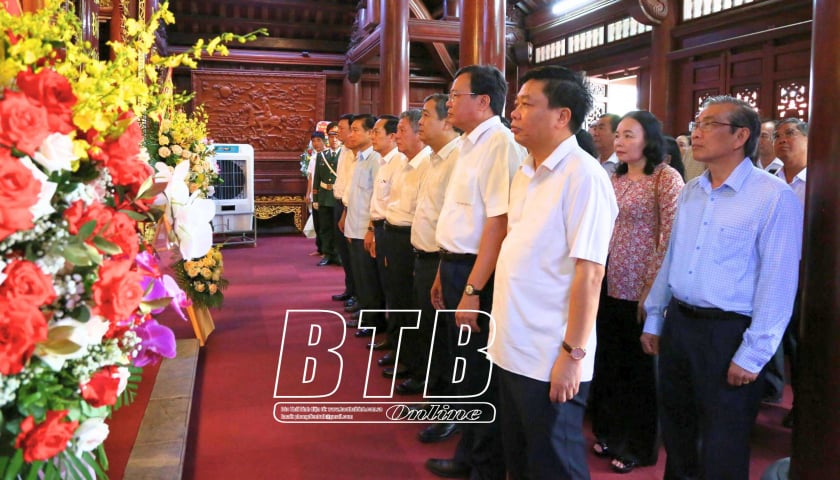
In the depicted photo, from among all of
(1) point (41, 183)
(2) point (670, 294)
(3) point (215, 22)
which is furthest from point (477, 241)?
(3) point (215, 22)

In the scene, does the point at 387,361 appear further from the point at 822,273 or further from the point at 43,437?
the point at 43,437

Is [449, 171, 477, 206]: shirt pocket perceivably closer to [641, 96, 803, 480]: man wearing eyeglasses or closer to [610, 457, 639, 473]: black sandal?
[641, 96, 803, 480]: man wearing eyeglasses

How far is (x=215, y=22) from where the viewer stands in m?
9.97

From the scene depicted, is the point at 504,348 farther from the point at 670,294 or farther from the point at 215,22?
the point at 215,22

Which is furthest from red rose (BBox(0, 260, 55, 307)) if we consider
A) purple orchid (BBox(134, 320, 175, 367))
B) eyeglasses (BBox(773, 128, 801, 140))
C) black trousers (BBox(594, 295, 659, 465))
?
eyeglasses (BBox(773, 128, 801, 140))

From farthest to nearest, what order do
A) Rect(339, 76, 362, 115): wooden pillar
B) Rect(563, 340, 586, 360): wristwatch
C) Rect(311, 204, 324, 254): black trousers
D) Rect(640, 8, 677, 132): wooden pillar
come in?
Rect(339, 76, 362, 115): wooden pillar
Rect(311, 204, 324, 254): black trousers
Rect(640, 8, 677, 132): wooden pillar
Rect(563, 340, 586, 360): wristwatch

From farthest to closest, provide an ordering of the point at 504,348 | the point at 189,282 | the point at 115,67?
1. the point at 189,282
2. the point at 504,348
3. the point at 115,67

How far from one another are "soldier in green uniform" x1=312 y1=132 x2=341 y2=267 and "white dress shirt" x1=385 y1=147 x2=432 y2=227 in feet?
10.7

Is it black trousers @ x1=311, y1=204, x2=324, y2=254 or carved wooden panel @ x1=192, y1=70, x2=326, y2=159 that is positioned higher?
carved wooden panel @ x1=192, y1=70, x2=326, y2=159

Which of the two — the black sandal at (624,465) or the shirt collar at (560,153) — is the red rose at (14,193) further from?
the black sandal at (624,465)

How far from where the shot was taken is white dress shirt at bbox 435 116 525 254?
237 centimetres

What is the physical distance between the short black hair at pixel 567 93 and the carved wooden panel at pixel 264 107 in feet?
28.7

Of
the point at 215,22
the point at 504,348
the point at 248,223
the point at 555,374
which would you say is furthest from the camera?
the point at 215,22

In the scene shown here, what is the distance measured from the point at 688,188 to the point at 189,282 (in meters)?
3.22
